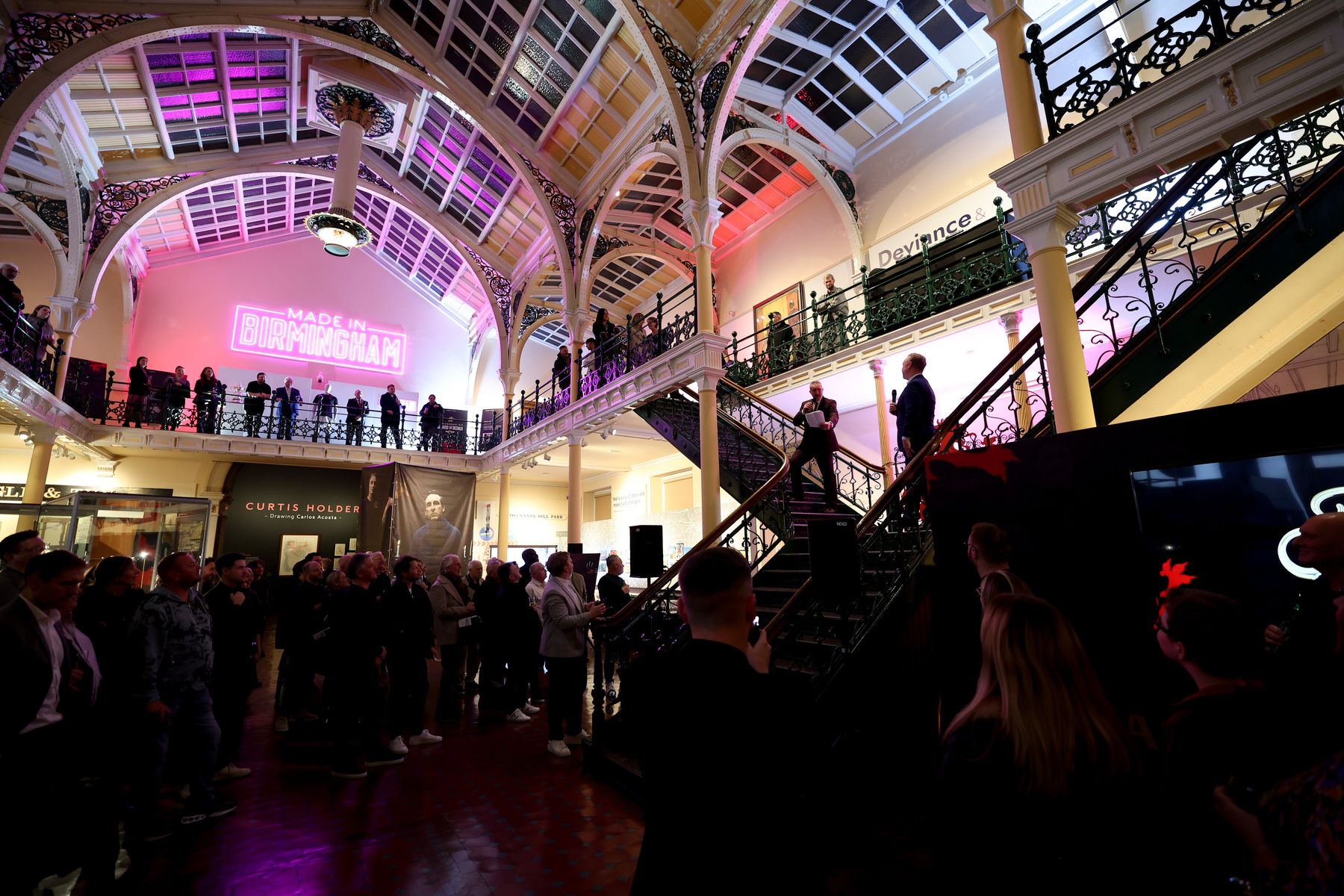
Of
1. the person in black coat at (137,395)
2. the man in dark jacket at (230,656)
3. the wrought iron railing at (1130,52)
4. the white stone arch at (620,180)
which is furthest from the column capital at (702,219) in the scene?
the person in black coat at (137,395)

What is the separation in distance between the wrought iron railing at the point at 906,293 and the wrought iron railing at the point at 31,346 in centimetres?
1187

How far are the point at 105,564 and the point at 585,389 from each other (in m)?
8.92

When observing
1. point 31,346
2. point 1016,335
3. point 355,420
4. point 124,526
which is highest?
point 31,346

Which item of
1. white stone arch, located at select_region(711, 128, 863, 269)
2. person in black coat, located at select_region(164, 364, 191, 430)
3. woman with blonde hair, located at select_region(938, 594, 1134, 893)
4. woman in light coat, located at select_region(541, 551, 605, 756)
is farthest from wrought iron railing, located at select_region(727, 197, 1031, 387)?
person in black coat, located at select_region(164, 364, 191, 430)

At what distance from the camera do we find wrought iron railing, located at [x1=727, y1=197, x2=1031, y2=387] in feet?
29.0

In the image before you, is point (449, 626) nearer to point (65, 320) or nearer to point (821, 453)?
point (821, 453)

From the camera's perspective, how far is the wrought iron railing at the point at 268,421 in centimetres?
1341

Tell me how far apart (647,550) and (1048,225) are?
4.34 metres

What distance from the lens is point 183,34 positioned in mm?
9539

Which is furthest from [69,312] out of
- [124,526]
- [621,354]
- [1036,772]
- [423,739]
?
[1036,772]

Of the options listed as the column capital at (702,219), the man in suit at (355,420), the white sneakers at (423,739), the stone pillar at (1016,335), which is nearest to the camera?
the white sneakers at (423,739)

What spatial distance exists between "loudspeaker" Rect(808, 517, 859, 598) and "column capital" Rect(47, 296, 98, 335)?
1466 cm

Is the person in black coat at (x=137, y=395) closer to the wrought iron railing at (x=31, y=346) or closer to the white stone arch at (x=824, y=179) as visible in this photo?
the wrought iron railing at (x=31, y=346)

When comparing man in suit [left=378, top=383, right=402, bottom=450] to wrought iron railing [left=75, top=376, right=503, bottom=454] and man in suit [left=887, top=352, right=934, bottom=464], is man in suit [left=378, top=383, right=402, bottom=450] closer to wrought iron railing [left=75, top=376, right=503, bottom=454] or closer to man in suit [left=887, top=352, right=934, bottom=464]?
wrought iron railing [left=75, top=376, right=503, bottom=454]
